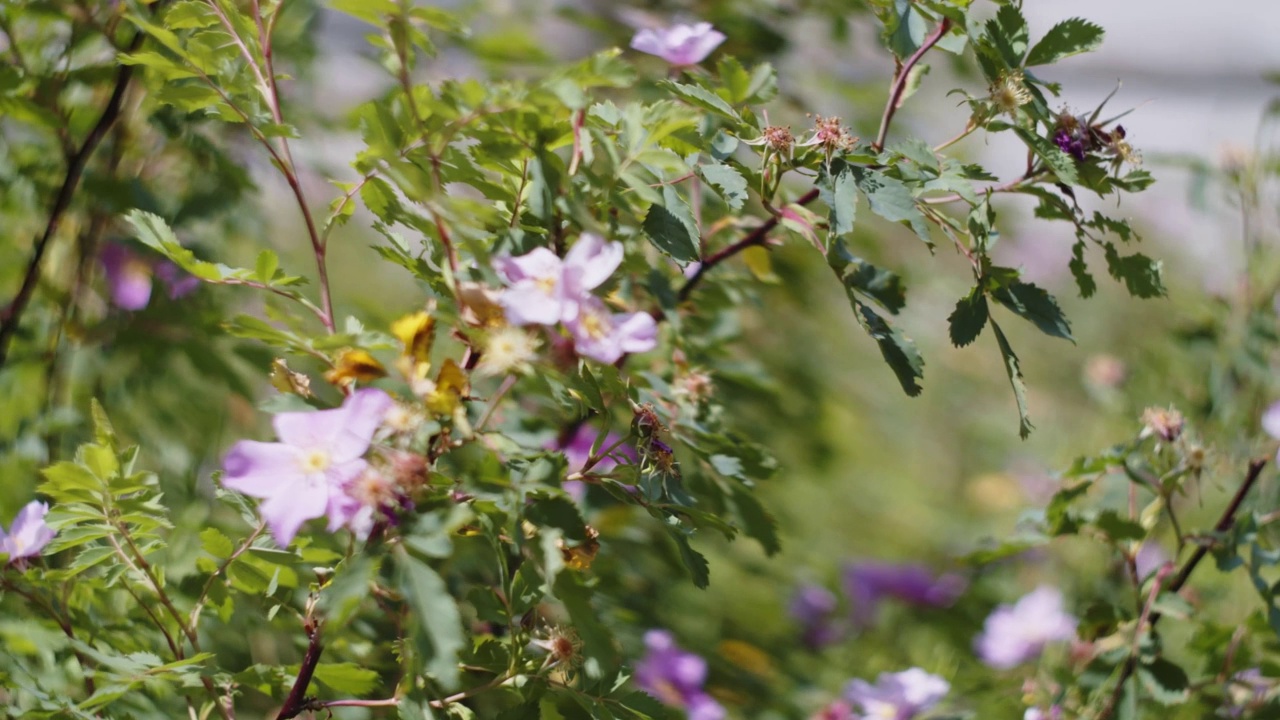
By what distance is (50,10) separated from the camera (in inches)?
29.7

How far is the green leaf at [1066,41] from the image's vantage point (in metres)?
0.58

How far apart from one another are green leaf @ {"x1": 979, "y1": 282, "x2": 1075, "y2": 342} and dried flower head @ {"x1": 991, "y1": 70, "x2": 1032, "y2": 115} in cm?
9

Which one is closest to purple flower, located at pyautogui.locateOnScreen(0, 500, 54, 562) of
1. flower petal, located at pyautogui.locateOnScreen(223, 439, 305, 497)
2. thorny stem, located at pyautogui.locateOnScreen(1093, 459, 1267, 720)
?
flower petal, located at pyautogui.locateOnScreen(223, 439, 305, 497)

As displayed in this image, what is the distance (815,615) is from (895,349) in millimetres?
1059

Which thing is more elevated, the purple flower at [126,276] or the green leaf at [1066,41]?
the green leaf at [1066,41]

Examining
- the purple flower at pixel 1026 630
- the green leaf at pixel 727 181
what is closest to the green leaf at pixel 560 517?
the green leaf at pixel 727 181

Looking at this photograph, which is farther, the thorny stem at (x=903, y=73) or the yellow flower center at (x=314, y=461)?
the thorny stem at (x=903, y=73)

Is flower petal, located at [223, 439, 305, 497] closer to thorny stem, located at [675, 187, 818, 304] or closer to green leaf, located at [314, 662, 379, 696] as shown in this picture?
green leaf, located at [314, 662, 379, 696]

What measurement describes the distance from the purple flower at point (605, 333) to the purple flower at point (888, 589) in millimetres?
1142

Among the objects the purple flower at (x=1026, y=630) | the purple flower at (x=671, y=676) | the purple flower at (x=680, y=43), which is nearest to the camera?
the purple flower at (x=680, y=43)

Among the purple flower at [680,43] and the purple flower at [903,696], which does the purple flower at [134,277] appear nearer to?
the purple flower at [680,43]

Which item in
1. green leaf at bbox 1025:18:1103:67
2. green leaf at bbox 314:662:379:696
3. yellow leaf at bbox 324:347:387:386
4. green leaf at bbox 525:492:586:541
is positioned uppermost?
green leaf at bbox 1025:18:1103:67

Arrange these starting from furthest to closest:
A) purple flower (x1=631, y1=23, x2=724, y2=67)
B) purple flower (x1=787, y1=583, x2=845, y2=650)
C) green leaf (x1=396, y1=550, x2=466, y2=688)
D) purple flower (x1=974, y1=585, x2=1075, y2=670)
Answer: purple flower (x1=787, y1=583, x2=845, y2=650) < purple flower (x1=974, y1=585, x2=1075, y2=670) < purple flower (x1=631, y1=23, x2=724, y2=67) < green leaf (x1=396, y1=550, x2=466, y2=688)

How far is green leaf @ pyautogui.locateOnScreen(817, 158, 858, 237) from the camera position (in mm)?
523
